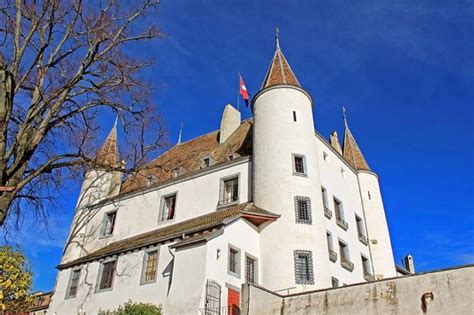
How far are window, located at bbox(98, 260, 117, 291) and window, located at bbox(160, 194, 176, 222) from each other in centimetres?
415

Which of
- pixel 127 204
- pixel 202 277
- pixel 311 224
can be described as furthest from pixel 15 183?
pixel 127 204

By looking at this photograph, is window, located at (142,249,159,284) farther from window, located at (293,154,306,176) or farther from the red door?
window, located at (293,154,306,176)

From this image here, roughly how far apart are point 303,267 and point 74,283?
43.8 feet

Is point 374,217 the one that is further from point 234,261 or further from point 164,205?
point 164,205

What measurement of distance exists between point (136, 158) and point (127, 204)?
34.1ft

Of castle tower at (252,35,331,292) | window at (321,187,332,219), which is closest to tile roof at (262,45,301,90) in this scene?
castle tower at (252,35,331,292)

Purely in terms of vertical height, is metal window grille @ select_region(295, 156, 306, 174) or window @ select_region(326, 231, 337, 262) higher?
metal window grille @ select_region(295, 156, 306, 174)

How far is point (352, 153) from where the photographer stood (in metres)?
33.2

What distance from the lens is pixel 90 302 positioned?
22.5 meters

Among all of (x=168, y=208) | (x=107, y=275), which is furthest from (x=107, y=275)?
(x=168, y=208)

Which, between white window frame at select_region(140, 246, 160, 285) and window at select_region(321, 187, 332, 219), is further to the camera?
window at select_region(321, 187, 332, 219)

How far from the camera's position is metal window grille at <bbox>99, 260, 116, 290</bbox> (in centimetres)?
2255

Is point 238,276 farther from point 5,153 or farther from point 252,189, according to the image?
point 5,153

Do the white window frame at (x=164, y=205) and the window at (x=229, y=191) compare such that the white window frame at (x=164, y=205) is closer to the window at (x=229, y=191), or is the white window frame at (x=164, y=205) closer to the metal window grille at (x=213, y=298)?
the window at (x=229, y=191)
